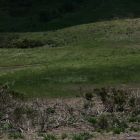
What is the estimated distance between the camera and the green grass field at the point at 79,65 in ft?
91.3

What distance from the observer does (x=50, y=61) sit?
37625mm

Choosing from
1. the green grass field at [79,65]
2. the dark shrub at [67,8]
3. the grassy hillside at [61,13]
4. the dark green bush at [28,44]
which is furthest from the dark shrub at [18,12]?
the green grass field at [79,65]

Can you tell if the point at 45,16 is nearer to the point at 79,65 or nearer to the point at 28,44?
the point at 28,44

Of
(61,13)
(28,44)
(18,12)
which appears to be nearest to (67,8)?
Result: (61,13)

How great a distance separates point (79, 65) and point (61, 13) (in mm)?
62199

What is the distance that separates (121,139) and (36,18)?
8231 centimetres

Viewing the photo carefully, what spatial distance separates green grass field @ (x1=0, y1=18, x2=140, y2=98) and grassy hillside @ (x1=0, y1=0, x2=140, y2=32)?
25.3 meters

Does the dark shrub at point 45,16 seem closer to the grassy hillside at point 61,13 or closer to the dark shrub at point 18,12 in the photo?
the grassy hillside at point 61,13

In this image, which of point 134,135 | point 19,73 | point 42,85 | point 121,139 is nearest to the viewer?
point 121,139

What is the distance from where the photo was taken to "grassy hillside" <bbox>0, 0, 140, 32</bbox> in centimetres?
7756

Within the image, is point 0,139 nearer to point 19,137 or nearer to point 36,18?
point 19,137

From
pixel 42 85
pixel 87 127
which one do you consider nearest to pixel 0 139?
pixel 87 127

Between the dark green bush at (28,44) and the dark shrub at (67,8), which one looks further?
the dark shrub at (67,8)

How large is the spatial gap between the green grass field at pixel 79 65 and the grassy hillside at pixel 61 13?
25.3 meters
